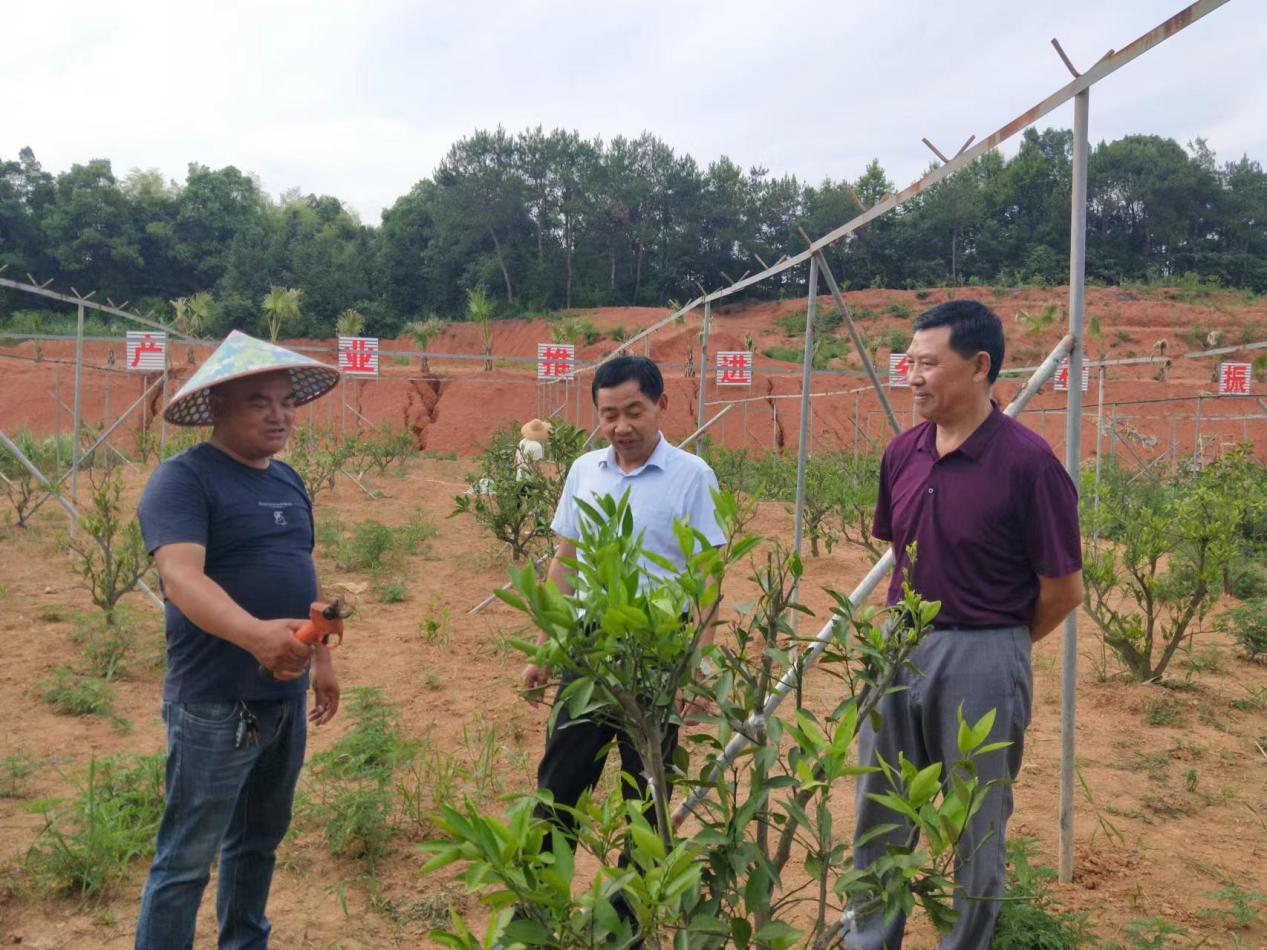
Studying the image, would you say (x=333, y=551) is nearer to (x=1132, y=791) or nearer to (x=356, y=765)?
(x=356, y=765)

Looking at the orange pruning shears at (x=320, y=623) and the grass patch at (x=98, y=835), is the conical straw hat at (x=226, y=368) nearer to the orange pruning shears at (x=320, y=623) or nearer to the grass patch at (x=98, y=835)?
the orange pruning shears at (x=320, y=623)

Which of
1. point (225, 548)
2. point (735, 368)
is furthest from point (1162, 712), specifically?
point (735, 368)

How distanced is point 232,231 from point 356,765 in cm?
3897

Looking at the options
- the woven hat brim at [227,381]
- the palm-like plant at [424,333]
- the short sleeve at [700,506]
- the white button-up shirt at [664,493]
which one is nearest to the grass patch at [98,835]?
the woven hat brim at [227,381]

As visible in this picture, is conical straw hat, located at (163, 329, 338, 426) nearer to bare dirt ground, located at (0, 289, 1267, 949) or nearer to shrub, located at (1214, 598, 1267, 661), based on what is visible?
bare dirt ground, located at (0, 289, 1267, 949)

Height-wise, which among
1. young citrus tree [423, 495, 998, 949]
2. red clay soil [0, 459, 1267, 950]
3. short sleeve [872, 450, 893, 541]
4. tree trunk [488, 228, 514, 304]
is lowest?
red clay soil [0, 459, 1267, 950]

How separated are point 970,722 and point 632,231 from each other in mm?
39250

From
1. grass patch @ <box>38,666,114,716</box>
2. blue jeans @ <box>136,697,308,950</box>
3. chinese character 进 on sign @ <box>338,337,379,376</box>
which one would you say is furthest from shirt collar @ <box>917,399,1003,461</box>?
chinese character 进 on sign @ <box>338,337,379,376</box>

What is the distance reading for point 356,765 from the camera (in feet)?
11.0

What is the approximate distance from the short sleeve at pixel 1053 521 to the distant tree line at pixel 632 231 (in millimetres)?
35617

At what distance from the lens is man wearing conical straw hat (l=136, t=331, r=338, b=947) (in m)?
1.73

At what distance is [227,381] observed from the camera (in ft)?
6.24

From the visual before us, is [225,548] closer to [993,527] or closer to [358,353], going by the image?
[993,527]

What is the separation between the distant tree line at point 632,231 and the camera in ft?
121
